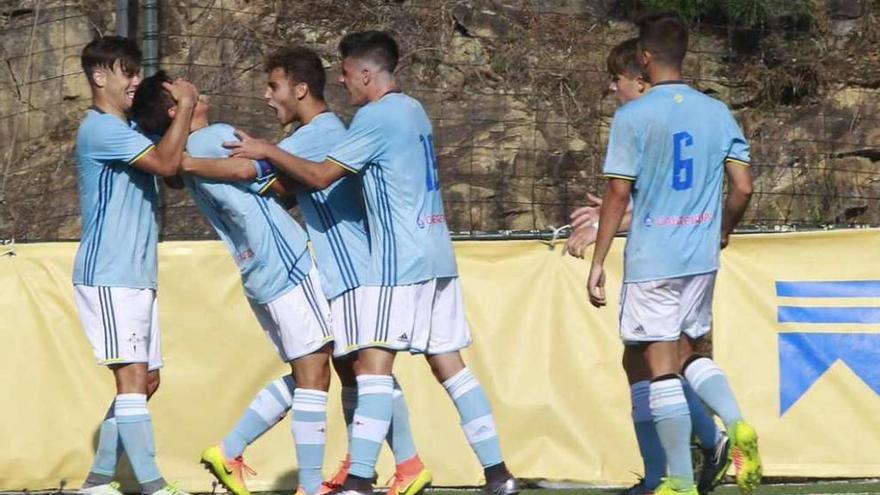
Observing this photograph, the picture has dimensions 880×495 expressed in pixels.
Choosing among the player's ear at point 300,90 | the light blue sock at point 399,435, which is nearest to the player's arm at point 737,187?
the light blue sock at point 399,435

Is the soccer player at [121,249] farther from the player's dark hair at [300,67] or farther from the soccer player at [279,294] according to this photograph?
the player's dark hair at [300,67]

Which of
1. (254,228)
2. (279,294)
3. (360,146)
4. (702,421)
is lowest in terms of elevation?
(702,421)

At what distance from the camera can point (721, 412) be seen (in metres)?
6.88

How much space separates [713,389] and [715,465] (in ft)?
2.07

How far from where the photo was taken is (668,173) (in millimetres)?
6926

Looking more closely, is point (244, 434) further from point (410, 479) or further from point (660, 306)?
point (660, 306)

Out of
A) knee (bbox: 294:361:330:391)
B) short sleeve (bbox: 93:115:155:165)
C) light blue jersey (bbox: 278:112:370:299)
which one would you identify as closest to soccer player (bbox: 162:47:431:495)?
light blue jersey (bbox: 278:112:370:299)

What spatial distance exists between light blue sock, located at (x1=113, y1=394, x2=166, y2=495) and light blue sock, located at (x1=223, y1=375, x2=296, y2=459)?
0.36 m

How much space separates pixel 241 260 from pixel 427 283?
962mm

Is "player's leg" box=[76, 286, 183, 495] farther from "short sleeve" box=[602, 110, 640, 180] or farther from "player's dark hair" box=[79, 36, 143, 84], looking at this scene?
"short sleeve" box=[602, 110, 640, 180]

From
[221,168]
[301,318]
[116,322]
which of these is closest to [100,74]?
[221,168]

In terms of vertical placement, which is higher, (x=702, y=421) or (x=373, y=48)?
(x=373, y=48)

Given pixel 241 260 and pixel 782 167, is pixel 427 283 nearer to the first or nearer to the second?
pixel 241 260

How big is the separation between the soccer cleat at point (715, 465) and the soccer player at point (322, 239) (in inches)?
51.0
